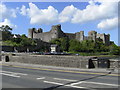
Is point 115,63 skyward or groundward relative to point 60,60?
groundward

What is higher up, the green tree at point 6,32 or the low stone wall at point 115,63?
the green tree at point 6,32

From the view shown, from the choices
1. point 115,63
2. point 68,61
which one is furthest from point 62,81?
point 68,61

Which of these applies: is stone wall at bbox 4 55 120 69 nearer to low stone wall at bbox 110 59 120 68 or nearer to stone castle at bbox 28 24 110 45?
low stone wall at bbox 110 59 120 68

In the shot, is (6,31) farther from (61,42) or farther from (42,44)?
(61,42)

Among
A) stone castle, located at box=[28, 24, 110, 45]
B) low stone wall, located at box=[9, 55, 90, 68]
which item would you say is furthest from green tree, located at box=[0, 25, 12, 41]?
low stone wall, located at box=[9, 55, 90, 68]

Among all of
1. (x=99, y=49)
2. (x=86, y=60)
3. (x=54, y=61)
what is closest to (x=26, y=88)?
(x=86, y=60)

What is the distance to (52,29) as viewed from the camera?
143125 mm

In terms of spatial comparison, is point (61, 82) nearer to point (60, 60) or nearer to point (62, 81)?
point (62, 81)

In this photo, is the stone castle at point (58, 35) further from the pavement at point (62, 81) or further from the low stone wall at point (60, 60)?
the pavement at point (62, 81)

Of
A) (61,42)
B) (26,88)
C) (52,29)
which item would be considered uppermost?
(52,29)

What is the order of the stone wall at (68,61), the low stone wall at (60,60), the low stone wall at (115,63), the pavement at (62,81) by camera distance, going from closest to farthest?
1. the pavement at (62,81)
2. the low stone wall at (115,63)
3. the stone wall at (68,61)
4. the low stone wall at (60,60)

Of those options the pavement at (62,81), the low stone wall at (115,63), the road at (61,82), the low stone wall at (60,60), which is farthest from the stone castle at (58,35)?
the road at (61,82)

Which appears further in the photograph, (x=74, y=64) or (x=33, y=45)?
(x=33, y=45)

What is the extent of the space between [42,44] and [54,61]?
8501 cm
